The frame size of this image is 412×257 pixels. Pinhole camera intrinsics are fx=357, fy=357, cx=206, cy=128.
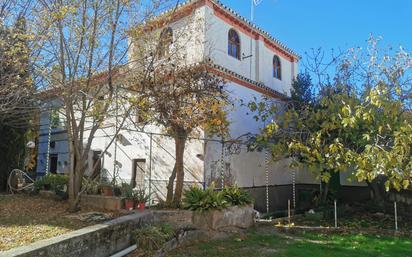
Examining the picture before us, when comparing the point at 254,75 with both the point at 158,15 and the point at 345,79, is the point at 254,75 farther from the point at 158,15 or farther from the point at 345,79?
the point at 158,15

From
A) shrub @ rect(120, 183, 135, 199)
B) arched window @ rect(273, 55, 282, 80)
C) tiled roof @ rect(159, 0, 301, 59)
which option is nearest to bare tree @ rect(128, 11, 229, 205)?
shrub @ rect(120, 183, 135, 199)

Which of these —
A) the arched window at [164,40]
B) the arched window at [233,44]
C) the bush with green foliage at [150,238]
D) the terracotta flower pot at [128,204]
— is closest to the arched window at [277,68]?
the arched window at [233,44]

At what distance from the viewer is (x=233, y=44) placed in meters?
17.8

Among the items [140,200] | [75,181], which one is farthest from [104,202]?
[75,181]

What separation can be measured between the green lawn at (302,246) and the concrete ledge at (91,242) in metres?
1.29

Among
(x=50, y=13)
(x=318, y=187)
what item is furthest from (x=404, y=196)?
(x=50, y=13)

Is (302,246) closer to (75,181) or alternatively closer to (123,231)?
(123,231)

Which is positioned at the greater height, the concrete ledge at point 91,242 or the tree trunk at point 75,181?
the tree trunk at point 75,181

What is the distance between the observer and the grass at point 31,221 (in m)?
6.75

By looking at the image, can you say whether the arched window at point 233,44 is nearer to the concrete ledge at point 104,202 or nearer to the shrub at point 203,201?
the shrub at point 203,201

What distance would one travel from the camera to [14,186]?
1327 cm

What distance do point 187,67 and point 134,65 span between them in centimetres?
222

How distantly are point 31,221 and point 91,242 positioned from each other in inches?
77.8

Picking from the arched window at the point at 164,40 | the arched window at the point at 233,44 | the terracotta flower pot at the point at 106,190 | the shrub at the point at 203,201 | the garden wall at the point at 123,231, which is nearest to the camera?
the garden wall at the point at 123,231
